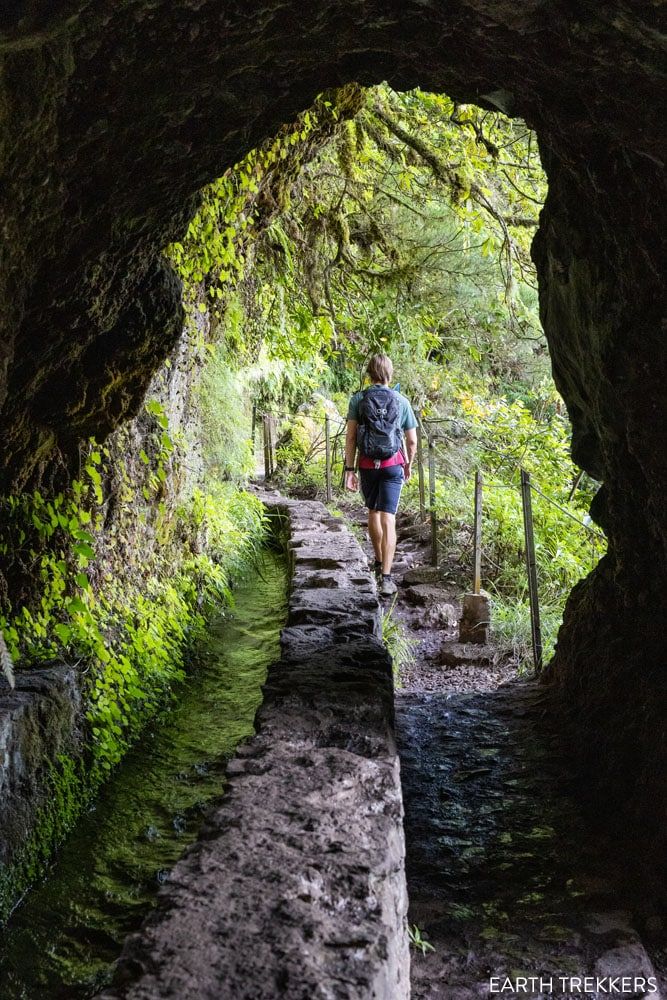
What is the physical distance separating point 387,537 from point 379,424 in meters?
0.99

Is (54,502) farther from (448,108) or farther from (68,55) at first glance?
(448,108)

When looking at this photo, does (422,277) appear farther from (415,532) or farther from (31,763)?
(31,763)

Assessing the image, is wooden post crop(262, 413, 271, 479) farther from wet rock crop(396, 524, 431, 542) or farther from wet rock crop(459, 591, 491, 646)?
wet rock crop(459, 591, 491, 646)

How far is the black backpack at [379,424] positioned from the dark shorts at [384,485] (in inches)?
6.0

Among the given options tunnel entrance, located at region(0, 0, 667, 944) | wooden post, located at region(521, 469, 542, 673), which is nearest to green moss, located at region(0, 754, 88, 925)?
tunnel entrance, located at region(0, 0, 667, 944)

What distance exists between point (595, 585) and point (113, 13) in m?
3.49

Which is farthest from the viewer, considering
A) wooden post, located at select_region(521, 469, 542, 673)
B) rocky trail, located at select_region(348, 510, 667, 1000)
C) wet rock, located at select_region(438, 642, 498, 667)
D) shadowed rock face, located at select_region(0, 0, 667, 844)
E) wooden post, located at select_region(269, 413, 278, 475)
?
wooden post, located at select_region(269, 413, 278, 475)

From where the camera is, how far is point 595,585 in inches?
163

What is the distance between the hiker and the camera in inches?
235

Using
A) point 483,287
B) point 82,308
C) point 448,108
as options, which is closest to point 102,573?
point 82,308

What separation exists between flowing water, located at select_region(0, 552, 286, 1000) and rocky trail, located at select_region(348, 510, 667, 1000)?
0.99 meters

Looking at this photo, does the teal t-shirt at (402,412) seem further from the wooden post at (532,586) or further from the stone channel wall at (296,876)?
the stone channel wall at (296,876)

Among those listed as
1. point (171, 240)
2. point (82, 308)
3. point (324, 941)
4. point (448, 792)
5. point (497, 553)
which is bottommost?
point (448, 792)

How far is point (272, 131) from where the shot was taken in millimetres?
3262
